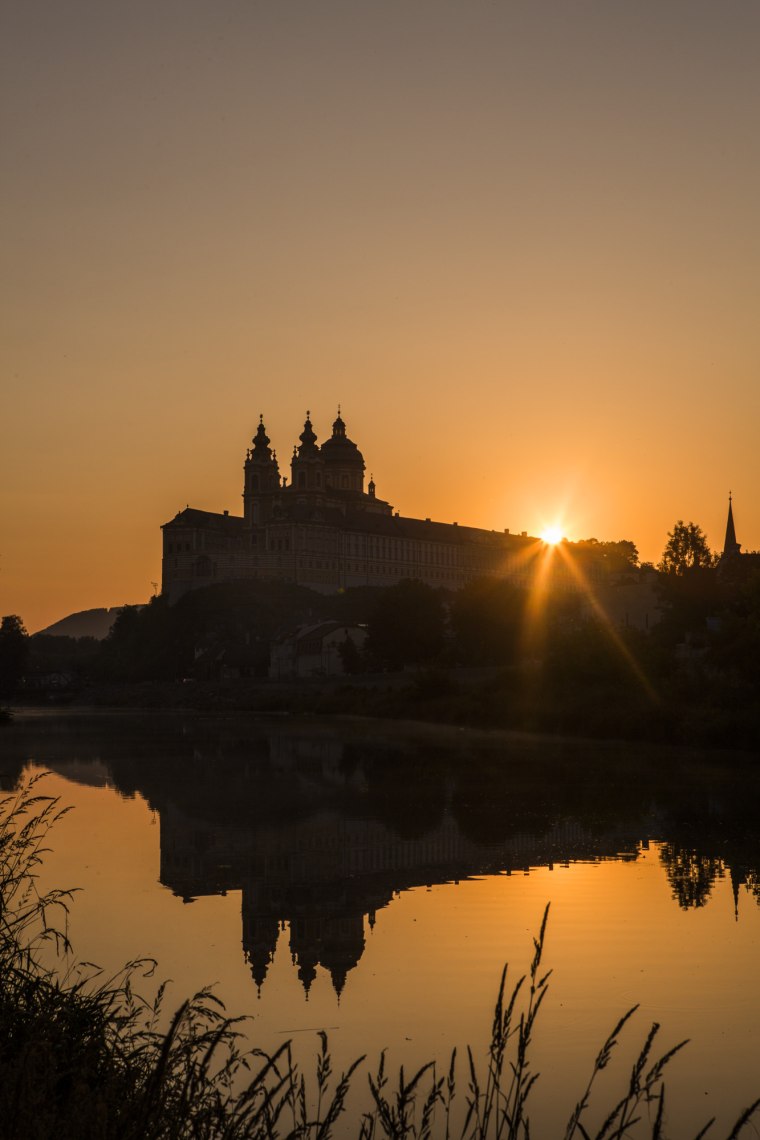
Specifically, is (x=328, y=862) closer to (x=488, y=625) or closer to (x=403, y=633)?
(x=403, y=633)

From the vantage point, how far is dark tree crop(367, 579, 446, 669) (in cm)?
9675

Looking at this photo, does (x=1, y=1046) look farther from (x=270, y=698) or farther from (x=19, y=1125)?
(x=270, y=698)

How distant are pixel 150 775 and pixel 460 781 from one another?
32.9 feet

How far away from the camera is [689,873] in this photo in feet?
63.9

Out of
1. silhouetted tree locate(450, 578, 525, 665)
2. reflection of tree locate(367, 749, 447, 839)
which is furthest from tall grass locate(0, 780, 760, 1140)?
silhouetted tree locate(450, 578, 525, 665)

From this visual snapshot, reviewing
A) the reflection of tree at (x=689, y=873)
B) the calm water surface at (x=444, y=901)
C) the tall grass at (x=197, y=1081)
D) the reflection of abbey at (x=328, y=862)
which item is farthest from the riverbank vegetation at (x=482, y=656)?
the tall grass at (x=197, y=1081)

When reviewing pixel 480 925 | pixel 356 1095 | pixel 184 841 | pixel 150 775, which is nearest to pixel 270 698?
pixel 150 775

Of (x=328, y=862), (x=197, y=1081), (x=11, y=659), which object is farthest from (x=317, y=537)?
(x=197, y=1081)

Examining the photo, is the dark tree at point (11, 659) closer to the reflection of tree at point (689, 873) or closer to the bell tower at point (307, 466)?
the bell tower at point (307, 466)

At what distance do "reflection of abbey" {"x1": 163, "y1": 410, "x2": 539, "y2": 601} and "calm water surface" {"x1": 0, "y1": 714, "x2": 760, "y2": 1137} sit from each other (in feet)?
399

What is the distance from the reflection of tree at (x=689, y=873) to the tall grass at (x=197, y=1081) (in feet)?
18.4

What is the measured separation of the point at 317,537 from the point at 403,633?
63.3m

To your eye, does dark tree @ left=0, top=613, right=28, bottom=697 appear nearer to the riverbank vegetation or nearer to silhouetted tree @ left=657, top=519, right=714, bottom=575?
the riverbank vegetation

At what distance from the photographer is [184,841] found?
23578 millimetres
